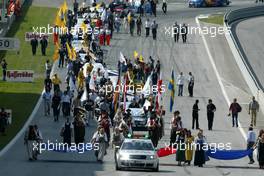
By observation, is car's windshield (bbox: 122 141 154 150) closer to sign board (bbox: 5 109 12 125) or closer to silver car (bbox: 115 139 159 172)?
silver car (bbox: 115 139 159 172)

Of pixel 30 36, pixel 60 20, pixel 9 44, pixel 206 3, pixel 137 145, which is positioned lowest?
pixel 137 145

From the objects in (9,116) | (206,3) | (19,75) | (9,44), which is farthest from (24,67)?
(206,3)

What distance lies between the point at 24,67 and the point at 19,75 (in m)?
5.93

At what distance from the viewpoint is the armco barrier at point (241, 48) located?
180 ft

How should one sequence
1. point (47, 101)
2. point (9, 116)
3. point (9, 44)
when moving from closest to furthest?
point (9, 44), point (9, 116), point (47, 101)

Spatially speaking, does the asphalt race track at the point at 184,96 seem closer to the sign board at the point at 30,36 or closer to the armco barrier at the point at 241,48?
the armco barrier at the point at 241,48

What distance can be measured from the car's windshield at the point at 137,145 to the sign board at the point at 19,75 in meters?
18.8

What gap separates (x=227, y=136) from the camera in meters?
46.9

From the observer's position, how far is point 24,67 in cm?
6291

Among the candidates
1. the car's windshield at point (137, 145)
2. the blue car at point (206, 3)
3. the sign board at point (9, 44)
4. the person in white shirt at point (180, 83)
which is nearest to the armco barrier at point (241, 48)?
the person in white shirt at point (180, 83)

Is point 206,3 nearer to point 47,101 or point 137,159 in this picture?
point 47,101

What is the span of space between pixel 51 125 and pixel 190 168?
31.5 ft

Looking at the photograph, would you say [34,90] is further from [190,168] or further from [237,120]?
[190,168]

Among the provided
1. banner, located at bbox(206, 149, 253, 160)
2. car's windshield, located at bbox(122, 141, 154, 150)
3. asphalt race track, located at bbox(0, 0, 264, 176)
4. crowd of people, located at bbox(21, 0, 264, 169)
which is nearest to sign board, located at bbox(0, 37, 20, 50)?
crowd of people, located at bbox(21, 0, 264, 169)
